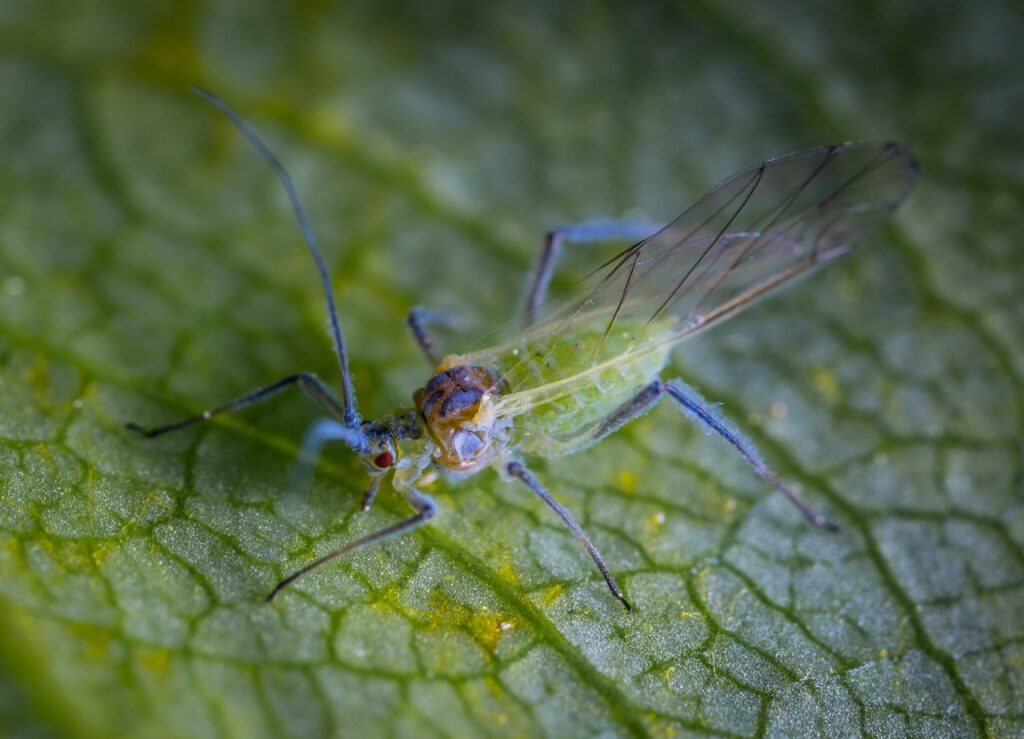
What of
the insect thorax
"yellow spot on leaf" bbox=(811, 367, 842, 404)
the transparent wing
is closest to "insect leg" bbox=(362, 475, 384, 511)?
the insect thorax

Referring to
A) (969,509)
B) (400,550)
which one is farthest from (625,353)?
(969,509)

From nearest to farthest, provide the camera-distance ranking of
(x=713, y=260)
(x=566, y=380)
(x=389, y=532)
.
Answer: (x=389, y=532)
(x=566, y=380)
(x=713, y=260)

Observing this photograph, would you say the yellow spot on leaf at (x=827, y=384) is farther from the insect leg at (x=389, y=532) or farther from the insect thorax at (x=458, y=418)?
the insect leg at (x=389, y=532)

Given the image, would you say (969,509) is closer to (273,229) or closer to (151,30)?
(273,229)

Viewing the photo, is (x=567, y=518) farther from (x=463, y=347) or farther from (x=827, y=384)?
(x=827, y=384)

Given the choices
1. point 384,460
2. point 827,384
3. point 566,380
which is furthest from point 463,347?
point 827,384

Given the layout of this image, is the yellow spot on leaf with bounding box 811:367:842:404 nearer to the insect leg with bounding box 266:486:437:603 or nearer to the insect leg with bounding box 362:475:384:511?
the insect leg with bounding box 266:486:437:603
